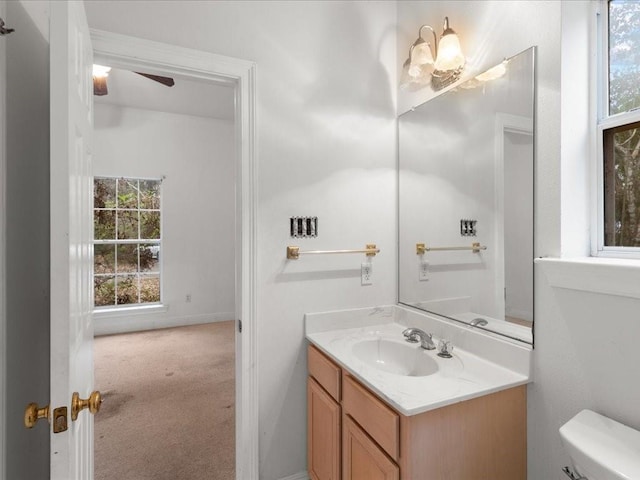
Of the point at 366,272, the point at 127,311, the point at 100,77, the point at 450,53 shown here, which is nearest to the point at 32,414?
the point at 366,272

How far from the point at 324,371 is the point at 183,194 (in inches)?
158

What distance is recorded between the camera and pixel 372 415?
48.5 inches

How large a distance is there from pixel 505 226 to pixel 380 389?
33.2 inches

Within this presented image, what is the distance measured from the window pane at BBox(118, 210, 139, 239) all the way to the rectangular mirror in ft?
13.1

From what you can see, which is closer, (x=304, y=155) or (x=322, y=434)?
(x=322, y=434)

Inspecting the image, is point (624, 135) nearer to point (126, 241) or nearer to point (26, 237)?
point (26, 237)

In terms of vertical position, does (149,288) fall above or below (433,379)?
below

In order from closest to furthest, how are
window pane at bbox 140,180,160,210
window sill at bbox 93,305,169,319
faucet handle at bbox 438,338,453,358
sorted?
faucet handle at bbox 438,338,453,358 → window sill at bbox 93,305,169,319 → window pane at bbox 140,180,160,210

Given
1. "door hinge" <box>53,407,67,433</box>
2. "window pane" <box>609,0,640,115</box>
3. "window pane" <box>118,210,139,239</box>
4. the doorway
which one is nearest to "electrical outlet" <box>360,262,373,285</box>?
"window pane" <box>609,0,640,115</box>

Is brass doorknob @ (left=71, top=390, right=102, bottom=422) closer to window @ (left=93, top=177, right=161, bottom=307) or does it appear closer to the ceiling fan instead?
the ceiling fan

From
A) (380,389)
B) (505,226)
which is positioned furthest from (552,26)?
(380,389)

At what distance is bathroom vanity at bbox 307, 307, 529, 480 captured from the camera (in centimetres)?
109

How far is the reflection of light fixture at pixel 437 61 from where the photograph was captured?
156cm

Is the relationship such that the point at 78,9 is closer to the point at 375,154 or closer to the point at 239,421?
the point at 375,154
